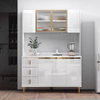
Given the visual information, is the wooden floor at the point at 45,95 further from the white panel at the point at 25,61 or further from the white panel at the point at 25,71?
the white panel at the point at 25,61

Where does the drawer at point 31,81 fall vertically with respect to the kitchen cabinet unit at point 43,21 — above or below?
below

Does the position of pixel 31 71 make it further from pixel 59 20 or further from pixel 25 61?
pixel 59 20

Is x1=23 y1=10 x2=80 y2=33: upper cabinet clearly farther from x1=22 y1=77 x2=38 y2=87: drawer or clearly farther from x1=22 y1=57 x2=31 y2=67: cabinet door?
x1=22 y1=77 x2=38 y2=87: drawer

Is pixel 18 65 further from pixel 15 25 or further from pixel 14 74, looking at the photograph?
pixel 15 25

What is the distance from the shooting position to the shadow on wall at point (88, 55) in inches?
162

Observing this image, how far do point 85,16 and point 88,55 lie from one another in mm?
1079

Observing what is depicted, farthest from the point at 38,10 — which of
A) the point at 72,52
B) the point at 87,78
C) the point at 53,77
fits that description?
the point at 87,78

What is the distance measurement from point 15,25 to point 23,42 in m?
0.53

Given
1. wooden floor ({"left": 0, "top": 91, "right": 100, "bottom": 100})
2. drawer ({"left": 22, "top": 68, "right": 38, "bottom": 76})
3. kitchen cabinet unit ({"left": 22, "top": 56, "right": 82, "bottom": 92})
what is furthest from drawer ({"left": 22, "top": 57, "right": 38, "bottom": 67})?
wooden floor ({"left": 0, "top": 91, "right": 100, "bottom": 100})

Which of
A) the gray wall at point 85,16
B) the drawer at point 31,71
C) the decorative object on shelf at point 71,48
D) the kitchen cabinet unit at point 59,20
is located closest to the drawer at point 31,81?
the drawer at point 31,71

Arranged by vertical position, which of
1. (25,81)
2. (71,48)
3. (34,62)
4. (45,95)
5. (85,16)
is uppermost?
(85,16)

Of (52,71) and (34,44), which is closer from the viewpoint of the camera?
(52,71)

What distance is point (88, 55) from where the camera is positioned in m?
4.13

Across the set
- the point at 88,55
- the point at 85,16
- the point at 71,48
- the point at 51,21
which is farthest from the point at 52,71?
the point at 85,16
